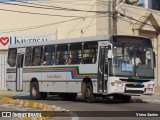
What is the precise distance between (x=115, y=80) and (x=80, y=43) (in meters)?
3.24

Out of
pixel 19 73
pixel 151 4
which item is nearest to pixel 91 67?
pixel 19 73

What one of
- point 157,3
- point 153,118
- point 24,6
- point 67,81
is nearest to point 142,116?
point 153,118

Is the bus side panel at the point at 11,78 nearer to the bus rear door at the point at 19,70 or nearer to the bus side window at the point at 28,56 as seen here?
the bus rear door at the point at 19,70

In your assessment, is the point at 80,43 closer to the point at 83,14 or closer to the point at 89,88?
the point at 89,88

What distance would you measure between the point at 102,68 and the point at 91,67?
2.51 ft

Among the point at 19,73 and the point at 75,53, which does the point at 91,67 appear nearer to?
the point at 75,53

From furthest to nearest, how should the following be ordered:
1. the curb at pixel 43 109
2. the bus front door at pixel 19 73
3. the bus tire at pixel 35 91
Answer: the bus front door at pixel 19 73 → the bus tire at pixel 35 91 → the curb at pixel 43 109

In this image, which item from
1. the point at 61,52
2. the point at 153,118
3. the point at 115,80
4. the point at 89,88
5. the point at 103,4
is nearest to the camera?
the point at 153,118

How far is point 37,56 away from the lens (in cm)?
2692

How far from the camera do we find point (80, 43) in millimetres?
24172

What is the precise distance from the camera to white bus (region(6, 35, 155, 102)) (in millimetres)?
22188

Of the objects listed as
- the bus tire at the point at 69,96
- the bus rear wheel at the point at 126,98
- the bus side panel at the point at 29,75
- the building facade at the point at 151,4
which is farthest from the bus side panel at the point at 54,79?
the building facade at the point at 151,4

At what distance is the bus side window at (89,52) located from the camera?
23.2m

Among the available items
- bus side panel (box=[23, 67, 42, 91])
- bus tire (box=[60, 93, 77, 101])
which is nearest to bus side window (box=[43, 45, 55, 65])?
bus side panel (box=[23, 67, 42, 91])
